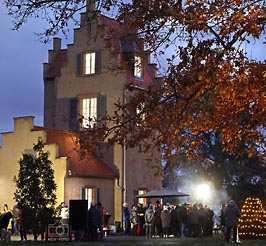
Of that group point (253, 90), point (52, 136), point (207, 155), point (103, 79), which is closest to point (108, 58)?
point (103, 79)

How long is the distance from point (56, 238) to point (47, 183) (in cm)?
225

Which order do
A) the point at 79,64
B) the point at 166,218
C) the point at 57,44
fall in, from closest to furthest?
the point at 166,218 → the point at 79,64 → the point at 57,44

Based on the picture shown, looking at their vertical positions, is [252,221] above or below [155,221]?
below

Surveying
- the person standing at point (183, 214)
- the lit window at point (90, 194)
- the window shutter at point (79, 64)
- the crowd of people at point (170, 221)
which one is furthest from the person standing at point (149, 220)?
the window shutter at point (79, 64)

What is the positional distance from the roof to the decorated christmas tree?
1030cm

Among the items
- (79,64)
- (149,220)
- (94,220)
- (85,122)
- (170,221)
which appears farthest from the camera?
(79,64)

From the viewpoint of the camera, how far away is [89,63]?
44469 mm

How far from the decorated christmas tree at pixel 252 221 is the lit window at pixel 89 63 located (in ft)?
49.6

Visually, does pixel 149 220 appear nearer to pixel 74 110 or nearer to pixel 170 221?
pixel 170 221

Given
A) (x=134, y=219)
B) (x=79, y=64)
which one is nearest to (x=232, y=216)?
(x=134, y=219)

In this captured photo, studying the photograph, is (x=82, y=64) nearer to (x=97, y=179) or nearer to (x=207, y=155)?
(x=97, y=179)

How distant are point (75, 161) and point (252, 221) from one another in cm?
1182

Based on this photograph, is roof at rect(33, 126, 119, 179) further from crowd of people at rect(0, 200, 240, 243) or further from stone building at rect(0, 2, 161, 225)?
crowd of people at rect(0, 200, 240, 243)

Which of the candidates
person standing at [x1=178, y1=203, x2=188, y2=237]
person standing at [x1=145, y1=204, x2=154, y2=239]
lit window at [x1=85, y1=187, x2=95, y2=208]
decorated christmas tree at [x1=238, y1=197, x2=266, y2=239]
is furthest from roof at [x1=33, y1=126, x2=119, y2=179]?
decorated christmas tree at [x1=238, y1=197, x2=266, y2=239]
